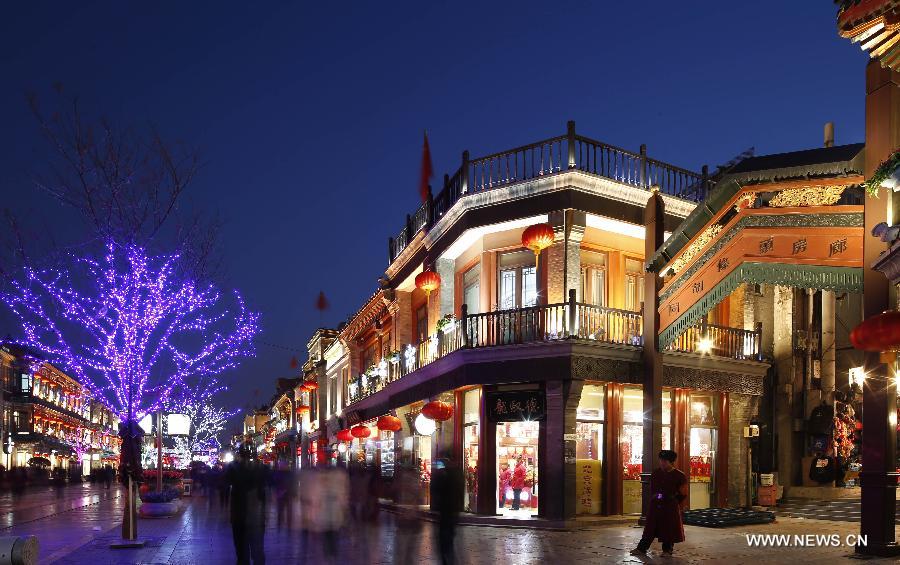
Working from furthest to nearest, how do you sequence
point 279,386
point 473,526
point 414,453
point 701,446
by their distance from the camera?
point 279,386
point 414,453
point 701,446
point 473,526

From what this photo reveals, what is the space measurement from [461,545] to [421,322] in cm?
1332

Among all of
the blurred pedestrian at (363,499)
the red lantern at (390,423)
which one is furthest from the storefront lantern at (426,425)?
the blurred pedestrian at (363,499)

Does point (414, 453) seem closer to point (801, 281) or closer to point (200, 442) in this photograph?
point (801, 281)

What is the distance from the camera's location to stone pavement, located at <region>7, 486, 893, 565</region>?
12.7 metres

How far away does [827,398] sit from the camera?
22.8 meters

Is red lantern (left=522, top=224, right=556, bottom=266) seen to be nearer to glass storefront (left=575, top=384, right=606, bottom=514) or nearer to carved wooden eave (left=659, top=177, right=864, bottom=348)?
glass storefront (left=575, top=384, right=606, bottom=514)

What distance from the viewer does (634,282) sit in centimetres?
2098

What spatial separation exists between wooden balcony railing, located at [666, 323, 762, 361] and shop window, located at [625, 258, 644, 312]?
1.37 m

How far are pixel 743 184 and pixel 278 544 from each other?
10003mm

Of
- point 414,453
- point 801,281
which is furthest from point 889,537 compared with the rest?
point 414,453

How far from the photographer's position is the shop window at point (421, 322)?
2678 centimetres

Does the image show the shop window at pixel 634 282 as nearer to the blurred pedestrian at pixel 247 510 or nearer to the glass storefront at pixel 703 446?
the glass storefront at pixel 703 446

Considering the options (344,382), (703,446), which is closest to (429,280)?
(703,446)

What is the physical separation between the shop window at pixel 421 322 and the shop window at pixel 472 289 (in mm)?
4122
